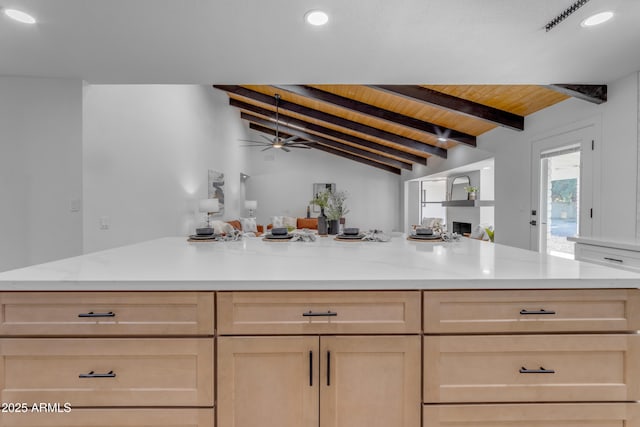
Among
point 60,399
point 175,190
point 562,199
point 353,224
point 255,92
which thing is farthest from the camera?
point 353,224

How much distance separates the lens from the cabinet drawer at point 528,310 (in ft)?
3.42

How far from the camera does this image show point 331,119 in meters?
5.96

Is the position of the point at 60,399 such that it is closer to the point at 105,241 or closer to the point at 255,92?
the point at 105,241

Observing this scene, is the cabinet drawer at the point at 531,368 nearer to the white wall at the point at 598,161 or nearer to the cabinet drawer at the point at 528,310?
the cabinet drawer at the point at 528,310

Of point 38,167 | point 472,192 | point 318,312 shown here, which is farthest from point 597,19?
point 472,192

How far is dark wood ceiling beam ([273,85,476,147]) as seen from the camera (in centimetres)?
449

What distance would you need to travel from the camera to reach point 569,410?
1035 millimetres

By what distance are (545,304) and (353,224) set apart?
852cm

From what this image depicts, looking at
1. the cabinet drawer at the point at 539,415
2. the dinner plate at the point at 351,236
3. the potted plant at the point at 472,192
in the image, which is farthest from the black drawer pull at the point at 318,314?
the potted plant at the point at 472,192

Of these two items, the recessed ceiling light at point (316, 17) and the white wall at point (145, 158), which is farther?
the white wall at point (145, 158)

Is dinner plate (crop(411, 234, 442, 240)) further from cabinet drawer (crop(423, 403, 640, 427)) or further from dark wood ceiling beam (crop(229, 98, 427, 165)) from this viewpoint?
dark wood ceiling beam (crop(229, 98, 427, 165))

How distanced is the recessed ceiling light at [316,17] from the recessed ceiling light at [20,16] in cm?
167

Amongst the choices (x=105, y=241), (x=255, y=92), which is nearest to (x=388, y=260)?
(x=105, y=241)

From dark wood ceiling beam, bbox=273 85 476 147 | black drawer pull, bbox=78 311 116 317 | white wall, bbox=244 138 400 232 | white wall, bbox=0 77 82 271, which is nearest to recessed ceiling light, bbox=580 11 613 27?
black drawer pull, bbox=78 311 116 317
